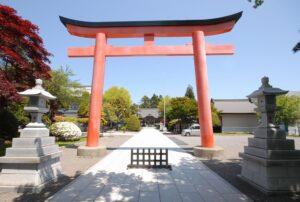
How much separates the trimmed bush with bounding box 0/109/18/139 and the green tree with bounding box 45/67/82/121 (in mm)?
5571

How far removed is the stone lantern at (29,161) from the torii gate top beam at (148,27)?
248 inches

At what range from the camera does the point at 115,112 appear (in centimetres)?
4141

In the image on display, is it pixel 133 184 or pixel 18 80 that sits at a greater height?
pixel 18 80

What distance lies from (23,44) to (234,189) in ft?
39.9

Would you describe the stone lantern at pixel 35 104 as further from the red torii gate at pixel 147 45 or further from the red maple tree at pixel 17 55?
the red torii gate at pixel 147 45

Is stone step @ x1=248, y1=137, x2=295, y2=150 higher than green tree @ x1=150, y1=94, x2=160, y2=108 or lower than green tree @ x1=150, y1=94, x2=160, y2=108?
lower

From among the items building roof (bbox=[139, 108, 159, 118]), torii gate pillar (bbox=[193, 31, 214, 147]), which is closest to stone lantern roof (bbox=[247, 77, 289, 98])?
torii gate pillar (bbox=[193, 31, 214, 147])

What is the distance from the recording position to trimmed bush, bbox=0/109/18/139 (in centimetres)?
1480

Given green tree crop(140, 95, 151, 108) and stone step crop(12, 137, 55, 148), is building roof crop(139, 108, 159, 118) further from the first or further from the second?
stone step crop(12, 137, 55, 148)

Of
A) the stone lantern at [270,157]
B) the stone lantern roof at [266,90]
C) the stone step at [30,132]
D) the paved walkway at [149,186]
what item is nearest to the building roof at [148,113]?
the paved walkway at [149,186]

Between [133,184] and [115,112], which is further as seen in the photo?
[115,112]

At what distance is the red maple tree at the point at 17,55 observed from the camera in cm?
979

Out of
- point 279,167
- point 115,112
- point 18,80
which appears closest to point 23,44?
point 18,80

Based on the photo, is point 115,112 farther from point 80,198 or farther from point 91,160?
point 80,198
